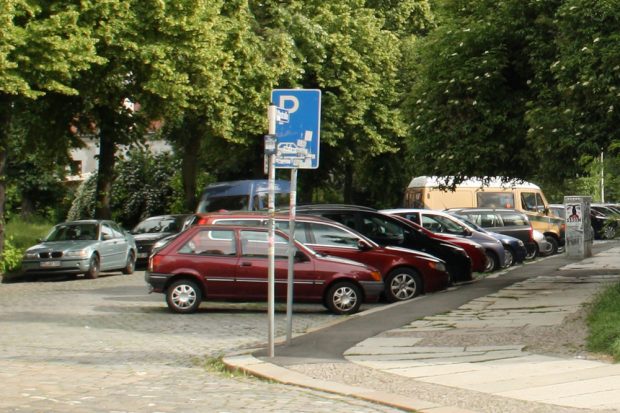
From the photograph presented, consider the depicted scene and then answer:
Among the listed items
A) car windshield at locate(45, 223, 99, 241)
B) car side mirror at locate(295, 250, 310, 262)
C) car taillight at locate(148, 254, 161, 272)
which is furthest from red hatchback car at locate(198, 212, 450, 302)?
car windshield at locate(45, 223, 99, 241)

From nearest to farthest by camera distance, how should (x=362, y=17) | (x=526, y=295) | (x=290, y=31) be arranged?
(x=526, y=295), (x=290, y=31), (x=362, y=17)

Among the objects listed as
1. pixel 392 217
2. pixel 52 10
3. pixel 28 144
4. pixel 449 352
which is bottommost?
pixel 449 352

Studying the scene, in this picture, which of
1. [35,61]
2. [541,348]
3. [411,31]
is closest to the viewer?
[541,348]

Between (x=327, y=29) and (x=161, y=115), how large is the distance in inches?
494

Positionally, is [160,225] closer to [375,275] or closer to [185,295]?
[185,295]

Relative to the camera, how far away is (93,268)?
2989 centimetres

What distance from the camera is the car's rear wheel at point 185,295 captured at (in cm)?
1900

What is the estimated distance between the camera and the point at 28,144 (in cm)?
3512

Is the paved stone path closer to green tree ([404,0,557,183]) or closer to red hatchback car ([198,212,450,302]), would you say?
red hatchback car ([198,212,450,302])

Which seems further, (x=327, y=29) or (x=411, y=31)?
(x=411, y=31)

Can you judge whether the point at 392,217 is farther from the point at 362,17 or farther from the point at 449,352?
the point at 362,17

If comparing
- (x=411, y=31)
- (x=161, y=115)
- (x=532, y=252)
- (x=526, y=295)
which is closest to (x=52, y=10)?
(x=161, y=115)

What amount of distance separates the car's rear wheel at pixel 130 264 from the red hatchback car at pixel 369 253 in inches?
465

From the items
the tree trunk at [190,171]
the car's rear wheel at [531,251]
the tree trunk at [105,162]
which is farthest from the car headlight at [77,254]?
the tree trunk at [190,171]
